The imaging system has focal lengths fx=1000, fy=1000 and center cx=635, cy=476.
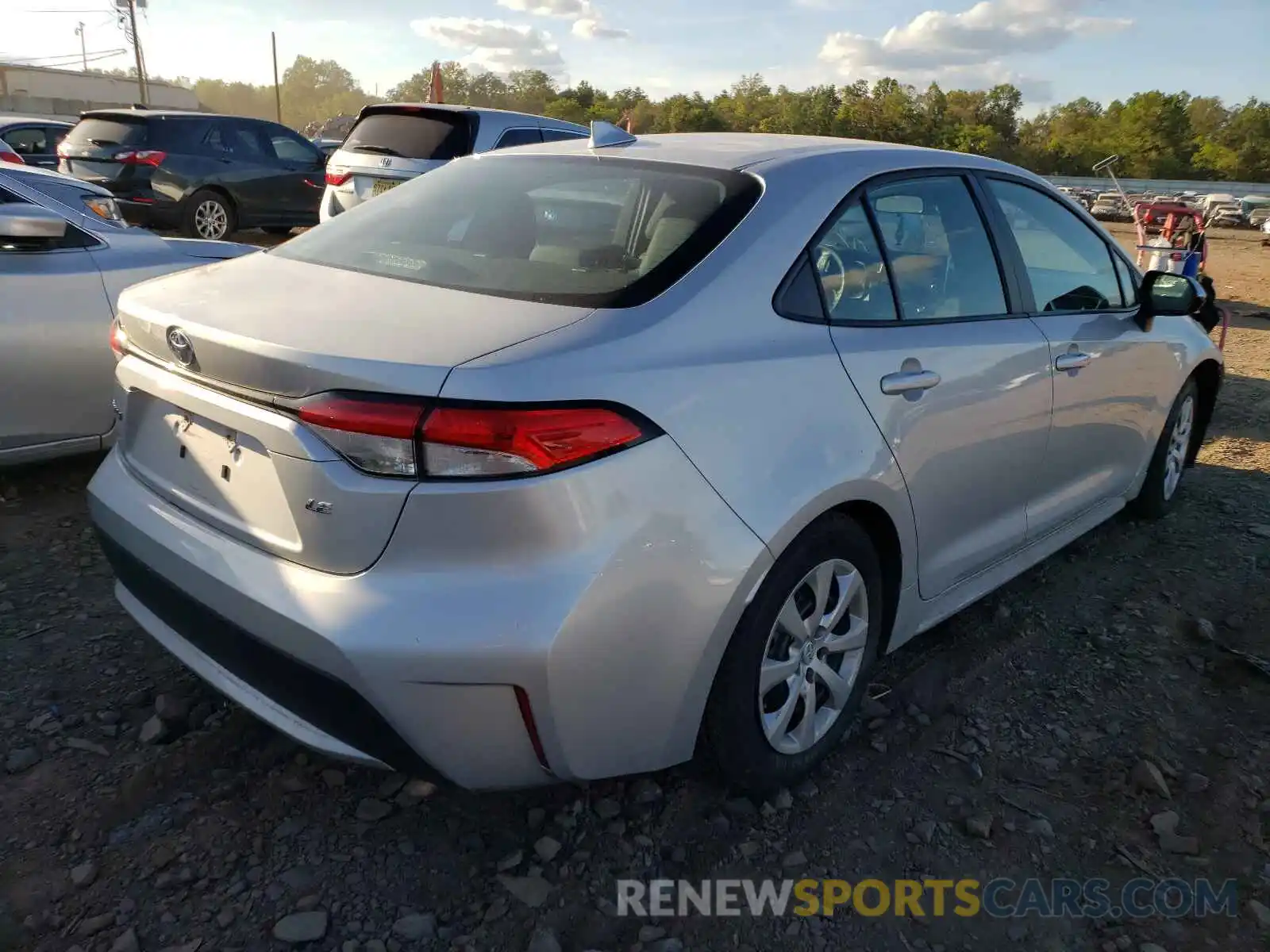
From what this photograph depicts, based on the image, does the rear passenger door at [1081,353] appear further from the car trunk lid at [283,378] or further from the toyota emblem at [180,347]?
the toyota emblem at [180,347]

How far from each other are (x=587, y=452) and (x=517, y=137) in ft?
23.8

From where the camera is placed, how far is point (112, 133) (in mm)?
10883

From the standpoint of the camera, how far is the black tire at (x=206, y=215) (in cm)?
1123

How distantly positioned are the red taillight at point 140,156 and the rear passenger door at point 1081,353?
33.2 ft

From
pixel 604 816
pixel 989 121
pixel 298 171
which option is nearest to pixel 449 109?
pixel 298 171

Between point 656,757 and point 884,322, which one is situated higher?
point 884,322

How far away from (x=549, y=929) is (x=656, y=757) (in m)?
0.43

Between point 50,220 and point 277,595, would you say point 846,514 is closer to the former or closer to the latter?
point 277,595

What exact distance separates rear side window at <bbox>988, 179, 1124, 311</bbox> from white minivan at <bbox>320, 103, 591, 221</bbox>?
541 cm

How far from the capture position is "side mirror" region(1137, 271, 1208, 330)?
385cm

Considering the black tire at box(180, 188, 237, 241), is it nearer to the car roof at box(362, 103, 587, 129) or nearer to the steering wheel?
the car roof at box(362, 103, 587, 129)

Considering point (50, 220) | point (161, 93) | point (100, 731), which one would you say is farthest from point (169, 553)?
point (161, 93)

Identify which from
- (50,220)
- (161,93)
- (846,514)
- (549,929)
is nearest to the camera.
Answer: (549,929)

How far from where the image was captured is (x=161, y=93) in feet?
239
